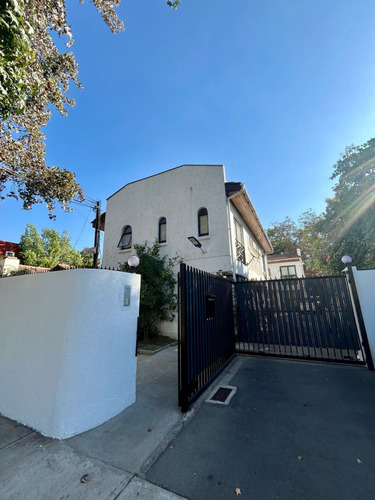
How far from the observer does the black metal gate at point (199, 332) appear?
128 inches

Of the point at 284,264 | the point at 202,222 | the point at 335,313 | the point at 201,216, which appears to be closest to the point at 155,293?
the point at 202,222

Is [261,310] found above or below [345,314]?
above

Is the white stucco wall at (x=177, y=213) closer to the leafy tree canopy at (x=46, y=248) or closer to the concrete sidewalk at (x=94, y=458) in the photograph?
the concrete sidewalk at (x=94, y=458)

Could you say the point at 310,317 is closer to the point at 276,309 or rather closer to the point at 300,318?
the point at 300,318

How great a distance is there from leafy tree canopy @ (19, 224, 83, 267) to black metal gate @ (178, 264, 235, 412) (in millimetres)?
26717

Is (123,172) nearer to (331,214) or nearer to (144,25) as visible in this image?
(144,25)

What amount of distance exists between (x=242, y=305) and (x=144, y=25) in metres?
8.46

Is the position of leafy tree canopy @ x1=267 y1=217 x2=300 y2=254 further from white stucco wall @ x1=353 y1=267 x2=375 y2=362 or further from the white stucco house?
white stucco wall @ x1=353 y1=267 x2=375 y2=362

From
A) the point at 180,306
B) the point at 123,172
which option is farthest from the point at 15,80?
the point at 123,172

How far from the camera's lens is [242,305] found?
21.5ft

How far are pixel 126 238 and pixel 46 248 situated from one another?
28067mm

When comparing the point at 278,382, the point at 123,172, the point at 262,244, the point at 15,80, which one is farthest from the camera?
the point at 262,244

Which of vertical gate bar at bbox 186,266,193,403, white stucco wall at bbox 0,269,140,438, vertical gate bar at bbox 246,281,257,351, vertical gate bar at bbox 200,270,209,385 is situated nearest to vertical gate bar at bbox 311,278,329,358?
vertical gate bar at bbox 246,281,257,351

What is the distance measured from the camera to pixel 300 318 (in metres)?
5.86
